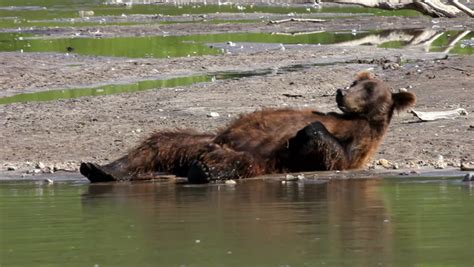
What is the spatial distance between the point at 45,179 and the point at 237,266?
5156mm

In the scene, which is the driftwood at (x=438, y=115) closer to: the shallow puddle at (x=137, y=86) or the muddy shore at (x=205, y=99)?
the muddy shore at (x=205, y=99)

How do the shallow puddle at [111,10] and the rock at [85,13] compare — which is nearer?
the shallow puddle at [111,10]

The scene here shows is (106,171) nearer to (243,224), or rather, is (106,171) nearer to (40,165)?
(40,165)

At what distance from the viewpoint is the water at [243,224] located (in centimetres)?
650

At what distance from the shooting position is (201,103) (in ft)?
51.1

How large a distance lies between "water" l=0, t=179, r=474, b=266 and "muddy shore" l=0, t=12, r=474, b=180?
1.70 m

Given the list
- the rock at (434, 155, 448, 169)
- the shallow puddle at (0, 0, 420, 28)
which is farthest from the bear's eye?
the shallow puddle at (0, 0, 420, 28)

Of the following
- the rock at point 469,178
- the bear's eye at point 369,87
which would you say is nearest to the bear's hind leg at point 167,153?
the bear's eye at point 369,87

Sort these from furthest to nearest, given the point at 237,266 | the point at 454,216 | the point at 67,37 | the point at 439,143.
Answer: the point at 67,37, the point at 439,143, the point at 454,216, the point at 237,266

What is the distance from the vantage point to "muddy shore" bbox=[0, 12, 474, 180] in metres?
12.2

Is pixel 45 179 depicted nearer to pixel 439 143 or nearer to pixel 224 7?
pixel 439 143

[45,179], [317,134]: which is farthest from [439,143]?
[45,179]

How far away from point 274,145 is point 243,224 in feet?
10.3

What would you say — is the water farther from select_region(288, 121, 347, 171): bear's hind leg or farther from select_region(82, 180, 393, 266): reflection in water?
select_region(288, 121, 347, 171): bear's hind leg
